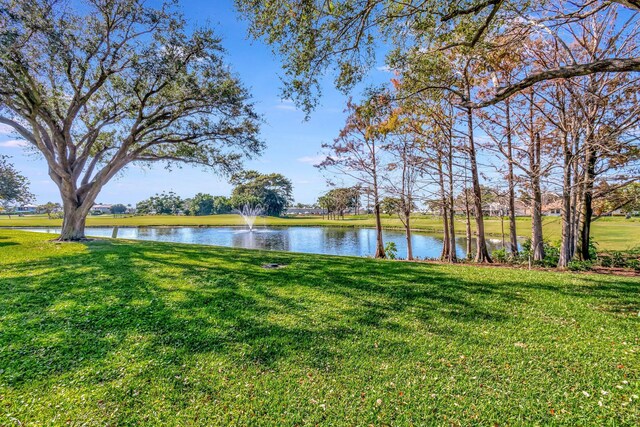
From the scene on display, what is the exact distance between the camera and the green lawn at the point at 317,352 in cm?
249

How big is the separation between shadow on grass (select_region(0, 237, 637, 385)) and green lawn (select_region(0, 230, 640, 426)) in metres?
0.03

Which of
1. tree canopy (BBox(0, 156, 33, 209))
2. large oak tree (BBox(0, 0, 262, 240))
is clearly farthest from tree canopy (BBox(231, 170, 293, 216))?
large oak tree (BBox(0, 0, 262, 240))

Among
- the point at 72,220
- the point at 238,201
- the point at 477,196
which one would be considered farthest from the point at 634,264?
the point at 238,201

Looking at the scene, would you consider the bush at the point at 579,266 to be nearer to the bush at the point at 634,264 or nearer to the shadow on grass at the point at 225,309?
the bush at the point at 634,264

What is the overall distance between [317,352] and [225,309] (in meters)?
1.88

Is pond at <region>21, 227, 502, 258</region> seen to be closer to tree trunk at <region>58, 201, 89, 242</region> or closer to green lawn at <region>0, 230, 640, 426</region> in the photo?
tree trunk at <region>58, 201, 89, 242</region>

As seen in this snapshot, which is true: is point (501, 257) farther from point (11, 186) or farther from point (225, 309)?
point (11, 186)

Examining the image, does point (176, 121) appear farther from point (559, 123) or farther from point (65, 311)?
point (559, 123)

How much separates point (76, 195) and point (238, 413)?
13.8 m

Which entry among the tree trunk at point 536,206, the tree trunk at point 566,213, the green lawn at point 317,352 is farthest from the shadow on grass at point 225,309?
the tree trunk at point 536,206

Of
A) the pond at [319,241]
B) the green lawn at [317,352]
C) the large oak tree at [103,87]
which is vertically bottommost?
the pond at [319,241]

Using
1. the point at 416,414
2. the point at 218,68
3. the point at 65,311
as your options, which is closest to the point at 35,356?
the point at 65,311

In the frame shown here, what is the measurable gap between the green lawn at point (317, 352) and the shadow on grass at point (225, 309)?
0.03m

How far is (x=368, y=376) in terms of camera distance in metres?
2.96
